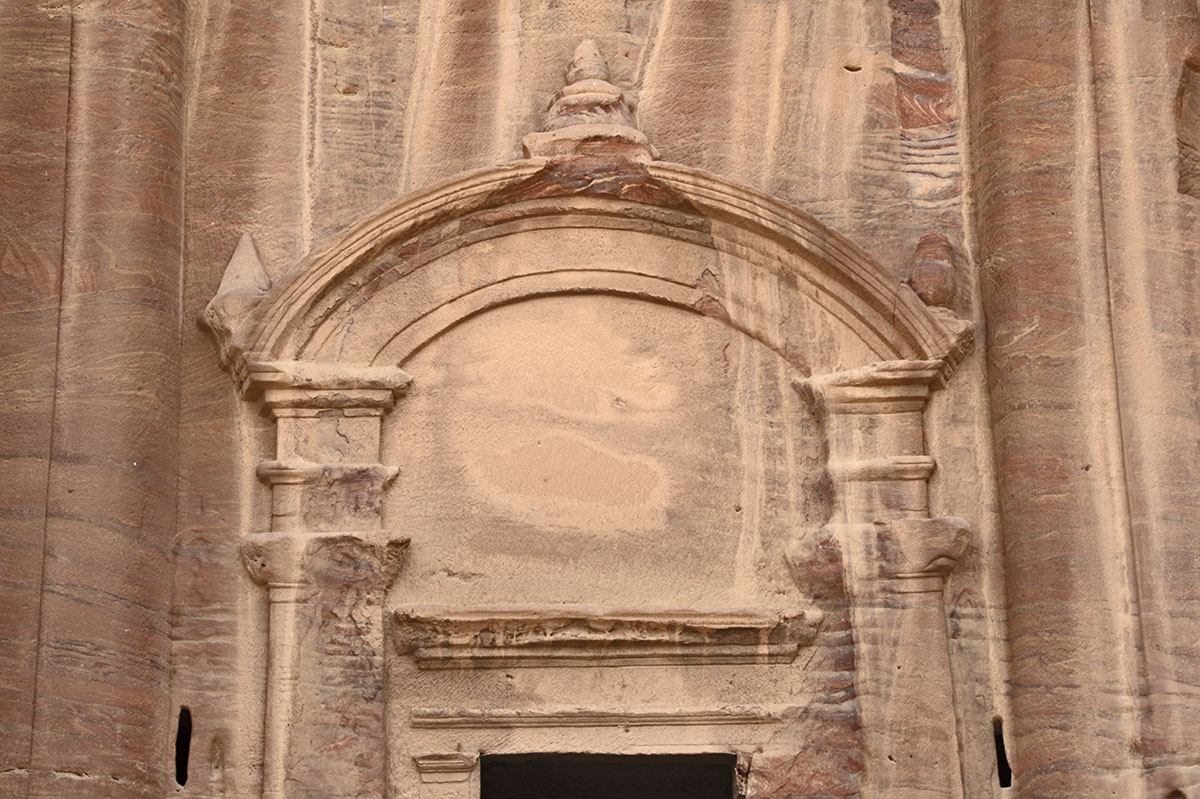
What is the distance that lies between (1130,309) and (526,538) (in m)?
2.44

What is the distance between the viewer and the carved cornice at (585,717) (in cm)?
646

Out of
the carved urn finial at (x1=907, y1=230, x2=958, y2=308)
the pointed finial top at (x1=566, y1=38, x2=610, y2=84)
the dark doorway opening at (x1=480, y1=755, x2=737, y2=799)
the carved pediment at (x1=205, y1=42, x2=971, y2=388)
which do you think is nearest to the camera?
the carved pediment at (x1=205, y1=42, x2=971, y2=388)

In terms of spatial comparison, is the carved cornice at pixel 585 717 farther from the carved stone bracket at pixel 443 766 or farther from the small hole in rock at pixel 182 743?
the small hole in rock at pixel 182 743

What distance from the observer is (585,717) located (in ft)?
21.3

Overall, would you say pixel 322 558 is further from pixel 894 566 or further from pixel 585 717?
pixel 894 566

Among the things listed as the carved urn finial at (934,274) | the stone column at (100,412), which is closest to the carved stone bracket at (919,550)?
the carved urn finial at (934,274)

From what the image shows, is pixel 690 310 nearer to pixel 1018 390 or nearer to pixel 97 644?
pixel 1018 390

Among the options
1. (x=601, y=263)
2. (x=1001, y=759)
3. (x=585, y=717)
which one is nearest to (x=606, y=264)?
(x=601, y=263)

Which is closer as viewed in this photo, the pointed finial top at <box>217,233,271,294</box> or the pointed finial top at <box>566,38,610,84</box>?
the pointed finial top at <box>217,233,271,294</box>

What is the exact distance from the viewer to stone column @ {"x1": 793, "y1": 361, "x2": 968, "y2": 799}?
650cm

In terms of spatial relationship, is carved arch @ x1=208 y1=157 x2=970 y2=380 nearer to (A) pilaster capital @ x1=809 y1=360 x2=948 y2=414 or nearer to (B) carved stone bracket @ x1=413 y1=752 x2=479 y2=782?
(A) pilaster capital @ x1=809 y1=360 x2=948 y2=414

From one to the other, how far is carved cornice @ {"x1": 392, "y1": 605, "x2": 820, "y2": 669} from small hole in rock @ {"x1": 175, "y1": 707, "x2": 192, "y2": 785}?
2.62 ft

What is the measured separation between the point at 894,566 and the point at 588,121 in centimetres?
211

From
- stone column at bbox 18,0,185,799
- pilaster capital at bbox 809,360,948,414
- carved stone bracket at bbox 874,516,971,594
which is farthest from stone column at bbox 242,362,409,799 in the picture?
carved stone bracket at bbox 874,516,971,594
